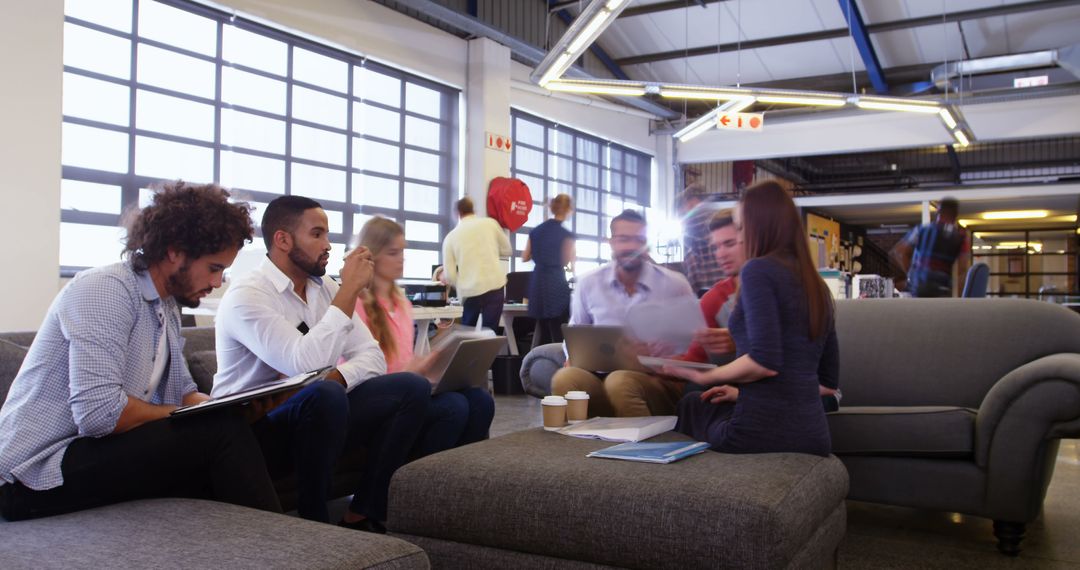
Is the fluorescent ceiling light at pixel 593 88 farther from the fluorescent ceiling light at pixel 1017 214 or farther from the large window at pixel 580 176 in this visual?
the fluorescent ceiling light at pixel 1017 214

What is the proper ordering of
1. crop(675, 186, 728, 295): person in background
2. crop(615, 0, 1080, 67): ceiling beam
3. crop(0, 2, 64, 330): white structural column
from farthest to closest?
1. crop(615, 0, 1080, 67): ceiling beam
2. crop(0, 2, 64, 330): white structural column
3. crop(675, 186, 728, 295): person in background

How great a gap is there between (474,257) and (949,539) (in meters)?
4.19

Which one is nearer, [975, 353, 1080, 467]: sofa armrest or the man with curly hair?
the man with curly hair

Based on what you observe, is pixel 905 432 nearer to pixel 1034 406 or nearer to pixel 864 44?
pixel 1034 406

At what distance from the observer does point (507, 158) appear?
31.1 feet

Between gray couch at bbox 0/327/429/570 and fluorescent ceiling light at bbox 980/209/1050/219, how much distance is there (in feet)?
52.7

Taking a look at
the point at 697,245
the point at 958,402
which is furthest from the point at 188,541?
the point at 697,245

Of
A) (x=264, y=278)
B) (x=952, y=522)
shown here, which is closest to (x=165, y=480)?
(x=264, y=278)

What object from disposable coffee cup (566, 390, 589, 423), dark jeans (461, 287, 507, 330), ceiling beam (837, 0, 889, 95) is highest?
ceiling beam (837, 0, 889, 95)

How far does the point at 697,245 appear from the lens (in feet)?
16.6

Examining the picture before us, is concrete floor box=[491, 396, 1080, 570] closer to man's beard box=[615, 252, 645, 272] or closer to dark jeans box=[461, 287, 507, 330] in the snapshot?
man's beard box=[615, 252, 645, 272]

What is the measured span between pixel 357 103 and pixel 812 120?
712 cm

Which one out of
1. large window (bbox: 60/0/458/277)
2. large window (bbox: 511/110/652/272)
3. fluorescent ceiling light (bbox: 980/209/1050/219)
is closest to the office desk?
large window (bbox: 60/0/458/277)

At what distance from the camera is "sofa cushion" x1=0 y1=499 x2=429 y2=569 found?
1.20 meters
